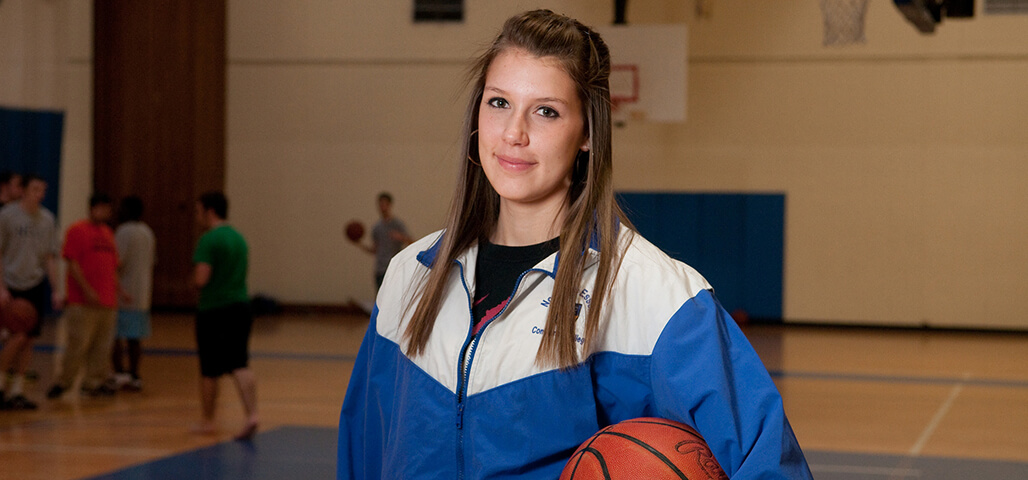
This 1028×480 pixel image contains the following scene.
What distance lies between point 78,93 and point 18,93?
1.55m

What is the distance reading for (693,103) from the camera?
14023 millimetres

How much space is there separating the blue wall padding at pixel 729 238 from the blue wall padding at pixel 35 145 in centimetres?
792

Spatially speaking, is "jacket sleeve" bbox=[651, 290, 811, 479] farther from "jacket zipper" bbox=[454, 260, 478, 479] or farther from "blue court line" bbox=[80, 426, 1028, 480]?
"blue court line" bbox=[80, 426, 1028, 480]

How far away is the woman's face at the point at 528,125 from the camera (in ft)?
5.92

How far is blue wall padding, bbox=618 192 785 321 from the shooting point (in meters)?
14.1

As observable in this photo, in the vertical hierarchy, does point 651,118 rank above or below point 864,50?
below

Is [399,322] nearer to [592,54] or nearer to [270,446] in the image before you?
[592,54]

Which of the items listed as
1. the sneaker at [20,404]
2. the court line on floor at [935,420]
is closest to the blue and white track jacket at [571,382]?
the court line on floor at [935,420]

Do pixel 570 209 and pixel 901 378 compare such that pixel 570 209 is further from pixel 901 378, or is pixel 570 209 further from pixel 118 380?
pixel 901 378

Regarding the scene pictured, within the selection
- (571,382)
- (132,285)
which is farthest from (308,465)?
(571,382)

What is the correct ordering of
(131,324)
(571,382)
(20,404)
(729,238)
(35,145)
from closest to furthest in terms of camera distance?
(571,382) → (20,404) → (131,324) → (35,145) → (729,238)

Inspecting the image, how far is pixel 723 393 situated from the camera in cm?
157

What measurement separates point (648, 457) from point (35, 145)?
13.4 meters

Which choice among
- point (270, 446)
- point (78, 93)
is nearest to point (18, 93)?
point (78, 93)
